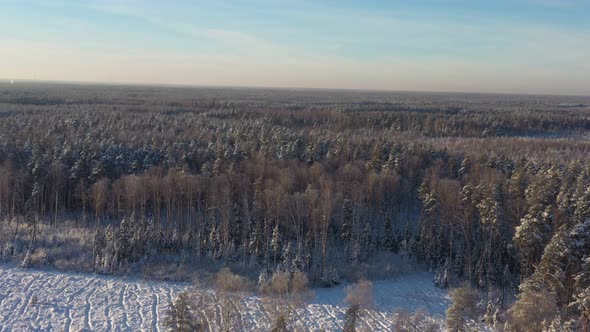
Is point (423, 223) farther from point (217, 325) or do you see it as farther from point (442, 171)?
point (217, 325)

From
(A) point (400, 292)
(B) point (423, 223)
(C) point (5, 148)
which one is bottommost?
(A) point (400, 292)

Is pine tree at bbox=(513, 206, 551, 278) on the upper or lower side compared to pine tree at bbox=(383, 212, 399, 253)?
upper

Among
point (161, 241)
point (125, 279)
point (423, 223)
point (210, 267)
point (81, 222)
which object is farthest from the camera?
point (81, 222)

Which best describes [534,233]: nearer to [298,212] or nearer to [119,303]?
[298,212]

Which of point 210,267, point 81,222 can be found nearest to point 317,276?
point 210,267

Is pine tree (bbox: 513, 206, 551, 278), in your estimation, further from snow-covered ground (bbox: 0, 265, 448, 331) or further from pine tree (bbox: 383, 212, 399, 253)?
pine tree (bbox: 383, 212, 399, 253)

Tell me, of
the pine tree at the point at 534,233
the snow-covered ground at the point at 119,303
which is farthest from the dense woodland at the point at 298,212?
the snow-covered ground at the point at 119,303

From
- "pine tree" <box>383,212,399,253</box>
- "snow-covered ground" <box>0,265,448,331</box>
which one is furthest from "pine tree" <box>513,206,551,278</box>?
"pine tree" <box>383,212,399,253</box>

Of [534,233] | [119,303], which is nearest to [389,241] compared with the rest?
[534,233]

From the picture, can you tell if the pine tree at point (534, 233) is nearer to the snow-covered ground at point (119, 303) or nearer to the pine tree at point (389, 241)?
the snow-covered ground at point (119, 303)
